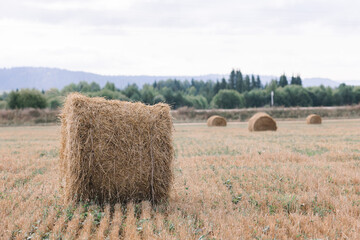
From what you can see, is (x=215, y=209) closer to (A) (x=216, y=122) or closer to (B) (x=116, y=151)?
(B) (x=116, y=151)

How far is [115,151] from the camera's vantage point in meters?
6.62

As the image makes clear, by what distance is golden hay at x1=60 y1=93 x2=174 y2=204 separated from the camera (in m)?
6.51

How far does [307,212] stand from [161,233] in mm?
2797

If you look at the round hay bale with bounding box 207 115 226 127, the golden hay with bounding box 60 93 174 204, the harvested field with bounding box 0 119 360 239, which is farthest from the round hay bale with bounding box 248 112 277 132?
the golden hay with bounding box 60 93 174 204

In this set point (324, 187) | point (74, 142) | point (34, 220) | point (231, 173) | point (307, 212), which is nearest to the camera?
point (34, 220)

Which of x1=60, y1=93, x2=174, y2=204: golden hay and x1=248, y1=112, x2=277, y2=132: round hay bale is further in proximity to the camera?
x1=248, y1=112, x2=277, y2=132: round hay bale

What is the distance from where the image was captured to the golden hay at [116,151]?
6.51 meters

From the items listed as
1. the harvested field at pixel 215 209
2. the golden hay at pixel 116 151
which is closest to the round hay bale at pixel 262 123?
the harvested field at pixel 215 209

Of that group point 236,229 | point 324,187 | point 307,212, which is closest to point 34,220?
point 236,229

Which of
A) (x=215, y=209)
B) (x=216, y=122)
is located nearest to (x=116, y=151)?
(x=215, y=209)

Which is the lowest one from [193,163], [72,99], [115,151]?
[193,163]

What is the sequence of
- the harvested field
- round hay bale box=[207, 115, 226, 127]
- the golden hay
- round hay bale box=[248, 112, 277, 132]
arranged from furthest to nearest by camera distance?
round hay bale box=[207, 115, 226, 127] < round hay bale box=[248, 112, 277, 132] < the golden hay < the harvested field

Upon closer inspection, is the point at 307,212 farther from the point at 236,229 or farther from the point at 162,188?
the point at 162,188

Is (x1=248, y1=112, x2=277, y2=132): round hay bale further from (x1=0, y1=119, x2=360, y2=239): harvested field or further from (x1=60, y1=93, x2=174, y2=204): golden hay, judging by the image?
(x1=60, y1=93, x2=174, y2=204): golden hay
